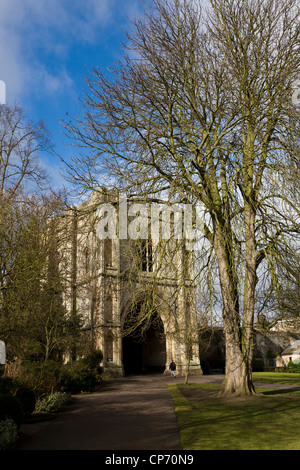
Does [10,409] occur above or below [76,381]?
above

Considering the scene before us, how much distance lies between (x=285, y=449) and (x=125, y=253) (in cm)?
605

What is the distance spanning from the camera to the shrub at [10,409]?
8.05 metres

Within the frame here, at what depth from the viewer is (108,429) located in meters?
8.58

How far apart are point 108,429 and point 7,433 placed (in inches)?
86.9

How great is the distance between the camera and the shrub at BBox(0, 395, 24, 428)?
317 inches

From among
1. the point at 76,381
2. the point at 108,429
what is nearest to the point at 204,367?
the point at 76,381

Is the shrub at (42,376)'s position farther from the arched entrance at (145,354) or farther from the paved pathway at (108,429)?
the arched entrance at (145,354)

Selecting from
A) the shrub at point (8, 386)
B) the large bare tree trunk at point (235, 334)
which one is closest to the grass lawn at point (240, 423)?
the large bare tree trunk at point (235, 334)

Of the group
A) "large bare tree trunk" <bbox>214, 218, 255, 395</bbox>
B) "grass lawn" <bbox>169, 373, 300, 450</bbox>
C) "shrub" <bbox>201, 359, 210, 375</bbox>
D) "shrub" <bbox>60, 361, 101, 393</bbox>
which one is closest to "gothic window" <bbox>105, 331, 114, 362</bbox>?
"shrub" <bbox>60, 361, 101, 393</bbox>

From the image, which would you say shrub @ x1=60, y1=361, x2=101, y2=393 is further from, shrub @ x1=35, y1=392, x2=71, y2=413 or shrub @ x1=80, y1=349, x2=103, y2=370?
shrub @ x1=35, y1=392, x2=71, y2=413

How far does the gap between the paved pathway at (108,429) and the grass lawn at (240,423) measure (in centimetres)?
38

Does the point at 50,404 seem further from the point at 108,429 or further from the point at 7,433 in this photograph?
the point at 7,433

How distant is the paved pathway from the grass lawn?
1.23 feet
